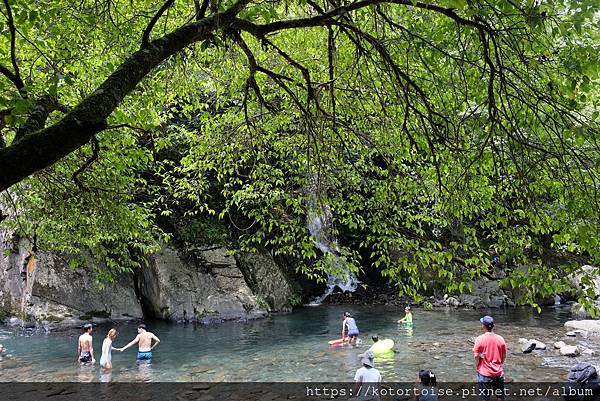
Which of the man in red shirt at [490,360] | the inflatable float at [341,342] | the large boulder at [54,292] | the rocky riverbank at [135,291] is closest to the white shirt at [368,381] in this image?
the man in red shirt at [490,360]

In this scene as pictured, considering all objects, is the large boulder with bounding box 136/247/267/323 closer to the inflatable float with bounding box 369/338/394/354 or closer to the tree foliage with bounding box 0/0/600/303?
the inflatable float with bounding box 369/338/394/354

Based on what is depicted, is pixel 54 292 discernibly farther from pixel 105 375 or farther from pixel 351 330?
pixel 351 330

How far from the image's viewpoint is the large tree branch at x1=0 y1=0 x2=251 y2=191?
9.51ft

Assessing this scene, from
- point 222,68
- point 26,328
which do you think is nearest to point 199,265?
point 26,328

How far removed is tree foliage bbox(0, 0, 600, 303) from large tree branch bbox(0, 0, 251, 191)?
1cm

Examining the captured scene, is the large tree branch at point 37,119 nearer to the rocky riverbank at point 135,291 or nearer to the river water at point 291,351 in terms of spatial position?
the river water at point 291,351

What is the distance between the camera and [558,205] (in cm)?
556

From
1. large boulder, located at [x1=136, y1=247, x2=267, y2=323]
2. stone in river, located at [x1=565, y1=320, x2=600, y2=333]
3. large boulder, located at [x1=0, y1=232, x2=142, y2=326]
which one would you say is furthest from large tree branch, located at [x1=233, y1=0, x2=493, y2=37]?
large boulder, located at [x1=136, y1=247, x2=267, y2=323]

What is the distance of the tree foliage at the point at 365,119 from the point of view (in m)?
4.30

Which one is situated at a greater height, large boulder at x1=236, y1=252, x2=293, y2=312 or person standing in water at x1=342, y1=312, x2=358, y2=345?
large boulder at x1=236, y1=252, x2=293, y2=312

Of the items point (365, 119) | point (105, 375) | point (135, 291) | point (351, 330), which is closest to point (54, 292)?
point (135, 291)

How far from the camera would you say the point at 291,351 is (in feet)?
55.3

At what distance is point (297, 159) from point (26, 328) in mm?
19580

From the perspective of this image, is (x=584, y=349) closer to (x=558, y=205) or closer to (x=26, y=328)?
(x=558, y=205)
